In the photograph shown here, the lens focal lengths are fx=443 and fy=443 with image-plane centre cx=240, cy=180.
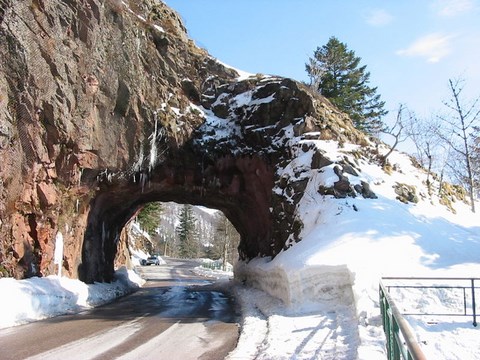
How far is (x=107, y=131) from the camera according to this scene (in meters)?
19.8

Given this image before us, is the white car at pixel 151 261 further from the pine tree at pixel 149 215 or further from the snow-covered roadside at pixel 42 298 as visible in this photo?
the snow-covered roadside at pixel 42 298

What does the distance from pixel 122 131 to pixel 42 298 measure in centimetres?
905

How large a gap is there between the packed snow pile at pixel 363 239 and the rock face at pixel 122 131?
1.21 m

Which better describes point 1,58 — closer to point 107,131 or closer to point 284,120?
point 107,131

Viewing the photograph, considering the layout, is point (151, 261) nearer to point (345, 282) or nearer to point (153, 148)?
point (153, 148)

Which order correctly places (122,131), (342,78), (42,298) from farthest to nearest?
(342,78) < (122,131) < (42,298)

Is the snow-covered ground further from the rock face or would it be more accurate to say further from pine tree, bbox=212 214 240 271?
pine tree, bbox=212 214 240 271

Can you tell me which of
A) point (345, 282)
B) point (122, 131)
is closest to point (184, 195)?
point (122, 131)

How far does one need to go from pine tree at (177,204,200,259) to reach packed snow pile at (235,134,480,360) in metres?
61.4

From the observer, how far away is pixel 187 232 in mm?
87188

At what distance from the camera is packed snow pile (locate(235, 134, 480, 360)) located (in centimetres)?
1066

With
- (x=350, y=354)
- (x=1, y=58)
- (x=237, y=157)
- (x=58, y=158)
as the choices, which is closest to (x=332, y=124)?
(x=237, y=157)

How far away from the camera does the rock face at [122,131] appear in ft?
50.1

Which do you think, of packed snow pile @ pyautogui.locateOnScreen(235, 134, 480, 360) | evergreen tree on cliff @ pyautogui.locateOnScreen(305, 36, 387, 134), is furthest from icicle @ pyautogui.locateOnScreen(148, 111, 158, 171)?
evergreen tree on cliff @ pyautogui.locateOnScreen(305, 36, 387, 134)
